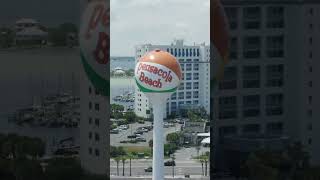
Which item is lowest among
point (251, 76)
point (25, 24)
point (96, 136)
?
point (96, 136)

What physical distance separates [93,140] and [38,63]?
3.85 meters

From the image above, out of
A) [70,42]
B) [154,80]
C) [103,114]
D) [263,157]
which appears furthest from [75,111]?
[263,157]

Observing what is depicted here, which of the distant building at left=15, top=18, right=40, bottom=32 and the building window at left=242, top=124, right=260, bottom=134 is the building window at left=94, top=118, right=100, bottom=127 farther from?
the building window at left=242, top=124, right=260, bottom=134

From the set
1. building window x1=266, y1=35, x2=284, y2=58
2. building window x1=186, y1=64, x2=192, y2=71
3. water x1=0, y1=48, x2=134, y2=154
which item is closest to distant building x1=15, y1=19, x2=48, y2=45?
water x1=0, y1=48, x2=134, y2=154

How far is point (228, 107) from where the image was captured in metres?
26.0

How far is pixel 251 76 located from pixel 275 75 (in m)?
1.00

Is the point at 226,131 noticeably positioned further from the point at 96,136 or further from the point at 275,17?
the point at 96,136

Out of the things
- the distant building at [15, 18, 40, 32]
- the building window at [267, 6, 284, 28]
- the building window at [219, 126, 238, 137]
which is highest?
the building window at [267, 6, 284, 28]

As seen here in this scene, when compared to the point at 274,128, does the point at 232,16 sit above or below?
above

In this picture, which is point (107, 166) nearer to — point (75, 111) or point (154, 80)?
point (75, 111)

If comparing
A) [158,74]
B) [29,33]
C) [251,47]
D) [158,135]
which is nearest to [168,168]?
[251,47]

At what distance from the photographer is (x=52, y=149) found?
24172mm

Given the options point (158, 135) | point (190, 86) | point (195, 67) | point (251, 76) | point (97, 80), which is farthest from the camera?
point (190, 86)

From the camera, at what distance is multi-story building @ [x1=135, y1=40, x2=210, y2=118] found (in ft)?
173
